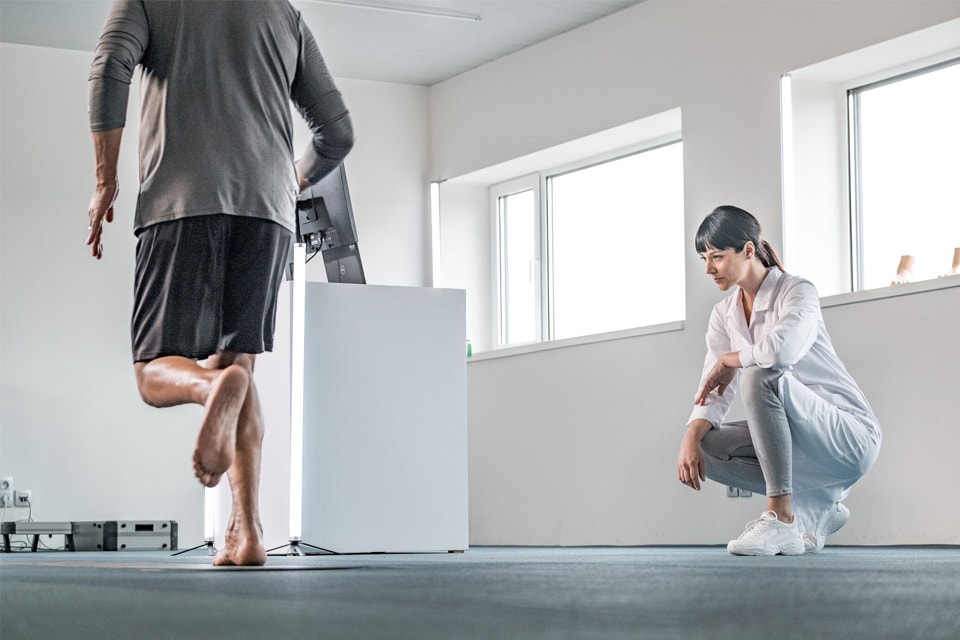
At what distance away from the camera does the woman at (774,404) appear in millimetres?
3059

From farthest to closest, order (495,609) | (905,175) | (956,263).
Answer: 1. (905,175)
2. (956,263)
3. (495,609)

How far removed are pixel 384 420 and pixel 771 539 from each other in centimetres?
123

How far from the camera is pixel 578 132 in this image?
20.2 feet

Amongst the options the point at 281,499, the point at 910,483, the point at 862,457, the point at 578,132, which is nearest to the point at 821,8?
the point at 578,132

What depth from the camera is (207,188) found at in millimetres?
2375

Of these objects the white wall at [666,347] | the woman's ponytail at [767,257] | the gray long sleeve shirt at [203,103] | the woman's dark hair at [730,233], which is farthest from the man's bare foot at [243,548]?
the white wall at [666,347]

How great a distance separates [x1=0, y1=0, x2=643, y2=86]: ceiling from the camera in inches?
233

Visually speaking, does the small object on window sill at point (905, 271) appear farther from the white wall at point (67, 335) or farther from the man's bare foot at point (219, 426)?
the white wall at point (67, 335)

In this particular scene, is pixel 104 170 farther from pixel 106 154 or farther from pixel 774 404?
pixel 774 404

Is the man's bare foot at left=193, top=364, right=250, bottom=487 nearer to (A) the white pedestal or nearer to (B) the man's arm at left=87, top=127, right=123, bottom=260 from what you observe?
(B) the man's arm at left=87, top=127, right=123, bottom=260

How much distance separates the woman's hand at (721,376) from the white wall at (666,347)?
1.36 metres

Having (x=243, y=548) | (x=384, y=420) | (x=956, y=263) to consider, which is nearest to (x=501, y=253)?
(x=956, y=263)

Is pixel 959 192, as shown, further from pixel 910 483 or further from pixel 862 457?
pixel 862 457

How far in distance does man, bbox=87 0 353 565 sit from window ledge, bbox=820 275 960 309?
2.63m
